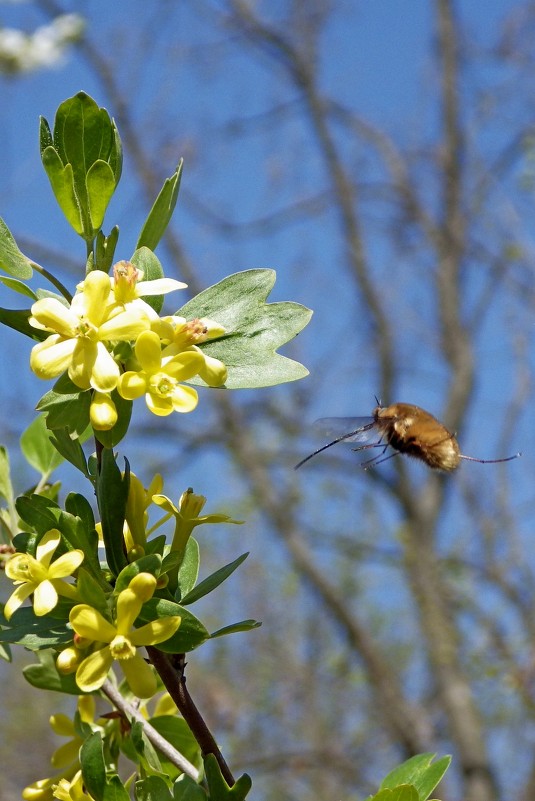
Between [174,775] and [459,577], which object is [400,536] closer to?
[459,577]

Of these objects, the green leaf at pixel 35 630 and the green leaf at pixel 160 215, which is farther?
the green leaf at pixel 160 215

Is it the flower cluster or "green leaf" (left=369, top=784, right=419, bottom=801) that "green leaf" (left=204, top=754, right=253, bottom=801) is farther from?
the flower cluster

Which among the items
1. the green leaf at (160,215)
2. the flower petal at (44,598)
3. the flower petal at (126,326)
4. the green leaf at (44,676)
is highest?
the green leaf at (160,215)

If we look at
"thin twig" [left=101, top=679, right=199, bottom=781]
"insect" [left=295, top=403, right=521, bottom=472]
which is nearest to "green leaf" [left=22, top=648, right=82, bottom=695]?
"thin twig" [left=101, top=679, right=199, bottom=781]

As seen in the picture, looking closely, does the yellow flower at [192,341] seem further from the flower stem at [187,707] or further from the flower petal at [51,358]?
the flower stem at [187,707]

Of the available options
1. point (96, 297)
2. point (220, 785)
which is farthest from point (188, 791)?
point (96, 297)

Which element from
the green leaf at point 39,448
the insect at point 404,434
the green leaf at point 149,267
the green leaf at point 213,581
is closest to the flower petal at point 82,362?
the green leaf at point 149,267
